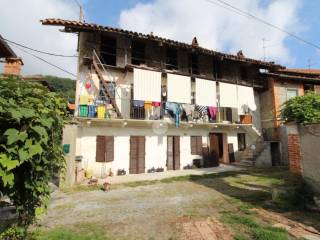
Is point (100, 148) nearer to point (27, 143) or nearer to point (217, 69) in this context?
point (217, 69)

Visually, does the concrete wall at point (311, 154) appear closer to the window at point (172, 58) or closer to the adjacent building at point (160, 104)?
the adjacent building at point (160, 104)

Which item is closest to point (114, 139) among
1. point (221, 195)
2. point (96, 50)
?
point (96, 50)

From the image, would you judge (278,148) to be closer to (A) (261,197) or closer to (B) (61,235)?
(A) (261,197)

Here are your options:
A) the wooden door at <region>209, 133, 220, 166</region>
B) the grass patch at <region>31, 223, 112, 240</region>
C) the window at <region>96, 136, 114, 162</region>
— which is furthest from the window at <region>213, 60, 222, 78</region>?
the grass patch at <region>31, 223, 112, 240</region>

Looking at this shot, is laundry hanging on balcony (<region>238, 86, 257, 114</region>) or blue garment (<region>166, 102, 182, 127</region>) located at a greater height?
laundry hanging on balcony (<region>238, 86, 257, 114</region>)

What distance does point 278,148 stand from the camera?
18469mm

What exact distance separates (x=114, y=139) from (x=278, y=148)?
13.1 meters

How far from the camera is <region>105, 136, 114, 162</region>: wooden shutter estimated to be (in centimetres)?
1420

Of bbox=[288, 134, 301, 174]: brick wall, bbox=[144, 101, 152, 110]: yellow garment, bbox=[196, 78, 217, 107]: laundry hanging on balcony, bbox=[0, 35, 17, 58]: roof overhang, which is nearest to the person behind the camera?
bbox=[288, 134, 301, 174]: brick wall

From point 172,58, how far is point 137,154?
7.70m

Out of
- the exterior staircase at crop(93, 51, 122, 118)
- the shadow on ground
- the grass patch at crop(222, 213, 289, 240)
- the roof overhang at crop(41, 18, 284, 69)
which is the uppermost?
the roof overhang at crop(41, 18, 284, 69)

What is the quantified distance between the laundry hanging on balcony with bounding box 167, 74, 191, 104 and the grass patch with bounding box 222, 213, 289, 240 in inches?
406

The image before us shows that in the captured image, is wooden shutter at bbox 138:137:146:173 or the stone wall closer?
the stone wall

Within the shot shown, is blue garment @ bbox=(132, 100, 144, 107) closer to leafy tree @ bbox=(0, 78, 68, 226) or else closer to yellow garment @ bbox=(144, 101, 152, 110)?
yellow garment @ bbox=(144, 101, 152, 110)
